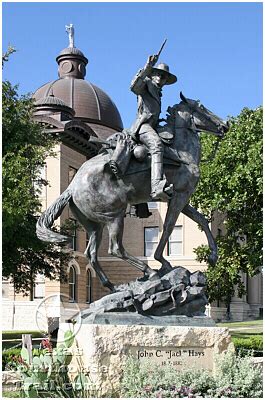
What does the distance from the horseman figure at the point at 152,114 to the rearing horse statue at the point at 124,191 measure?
0.89 ft

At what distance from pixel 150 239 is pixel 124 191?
42175mm

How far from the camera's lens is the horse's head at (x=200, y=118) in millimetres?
10219

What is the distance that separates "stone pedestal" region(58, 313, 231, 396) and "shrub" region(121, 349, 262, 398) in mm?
212

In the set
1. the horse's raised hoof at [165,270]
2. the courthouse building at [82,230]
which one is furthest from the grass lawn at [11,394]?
the courthouse building at [82,230]

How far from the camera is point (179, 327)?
8.96 meters

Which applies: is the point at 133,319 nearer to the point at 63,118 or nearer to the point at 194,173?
the point at 194,173

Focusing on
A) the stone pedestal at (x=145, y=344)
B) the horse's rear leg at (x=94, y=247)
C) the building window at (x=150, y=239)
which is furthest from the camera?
the building window at (x=150, y=239)

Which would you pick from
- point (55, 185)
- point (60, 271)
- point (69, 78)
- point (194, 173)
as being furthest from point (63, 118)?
point (194, 173)

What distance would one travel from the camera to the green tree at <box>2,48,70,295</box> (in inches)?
838

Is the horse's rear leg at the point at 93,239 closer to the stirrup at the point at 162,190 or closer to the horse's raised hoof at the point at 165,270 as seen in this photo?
the horse's raised hoof at the point at 165,270

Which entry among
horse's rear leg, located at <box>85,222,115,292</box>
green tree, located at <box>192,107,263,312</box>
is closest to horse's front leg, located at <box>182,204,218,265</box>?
horse's rear leg, located at <box>85,222,115,292</box>

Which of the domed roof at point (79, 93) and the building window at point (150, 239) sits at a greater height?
the domed roof at point (79, 93)

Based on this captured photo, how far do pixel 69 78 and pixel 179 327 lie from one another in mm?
51240

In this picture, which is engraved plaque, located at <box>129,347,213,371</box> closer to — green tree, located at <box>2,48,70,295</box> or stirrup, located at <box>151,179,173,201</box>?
stirrup, located at <box>151,179,173,201</box>
